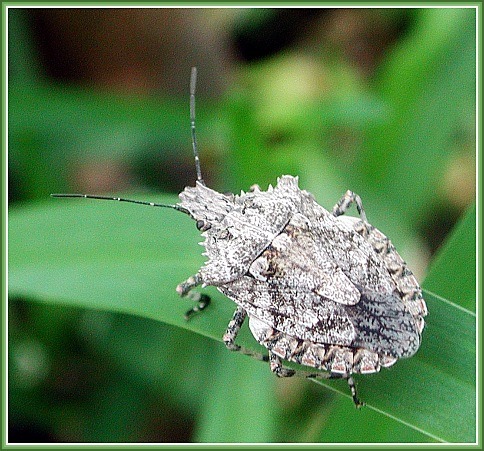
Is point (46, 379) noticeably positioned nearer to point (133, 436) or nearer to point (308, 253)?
point (133, 436)

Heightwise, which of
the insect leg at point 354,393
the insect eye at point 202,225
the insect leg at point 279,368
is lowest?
the insect leg at point 279,368

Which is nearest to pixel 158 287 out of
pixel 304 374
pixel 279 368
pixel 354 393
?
pixel 279 368

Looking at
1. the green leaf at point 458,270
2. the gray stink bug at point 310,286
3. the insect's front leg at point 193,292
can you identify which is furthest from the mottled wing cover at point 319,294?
the green leaf at point 458,270

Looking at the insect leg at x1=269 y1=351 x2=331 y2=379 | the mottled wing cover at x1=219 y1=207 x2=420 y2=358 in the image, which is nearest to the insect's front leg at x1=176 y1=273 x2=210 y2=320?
the mottled wing cover at x1=219 y1=207 x2=420 y2=358

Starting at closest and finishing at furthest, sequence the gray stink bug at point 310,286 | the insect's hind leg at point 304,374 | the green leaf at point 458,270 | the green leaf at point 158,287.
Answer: the green leaf at point 158,287
the insect's hind leg at point 304,374
the gray stink bug at point 310,286
the green leaf at point 458,270

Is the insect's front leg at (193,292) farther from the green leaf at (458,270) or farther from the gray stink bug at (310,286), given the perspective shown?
the green leaf at (458,270)
